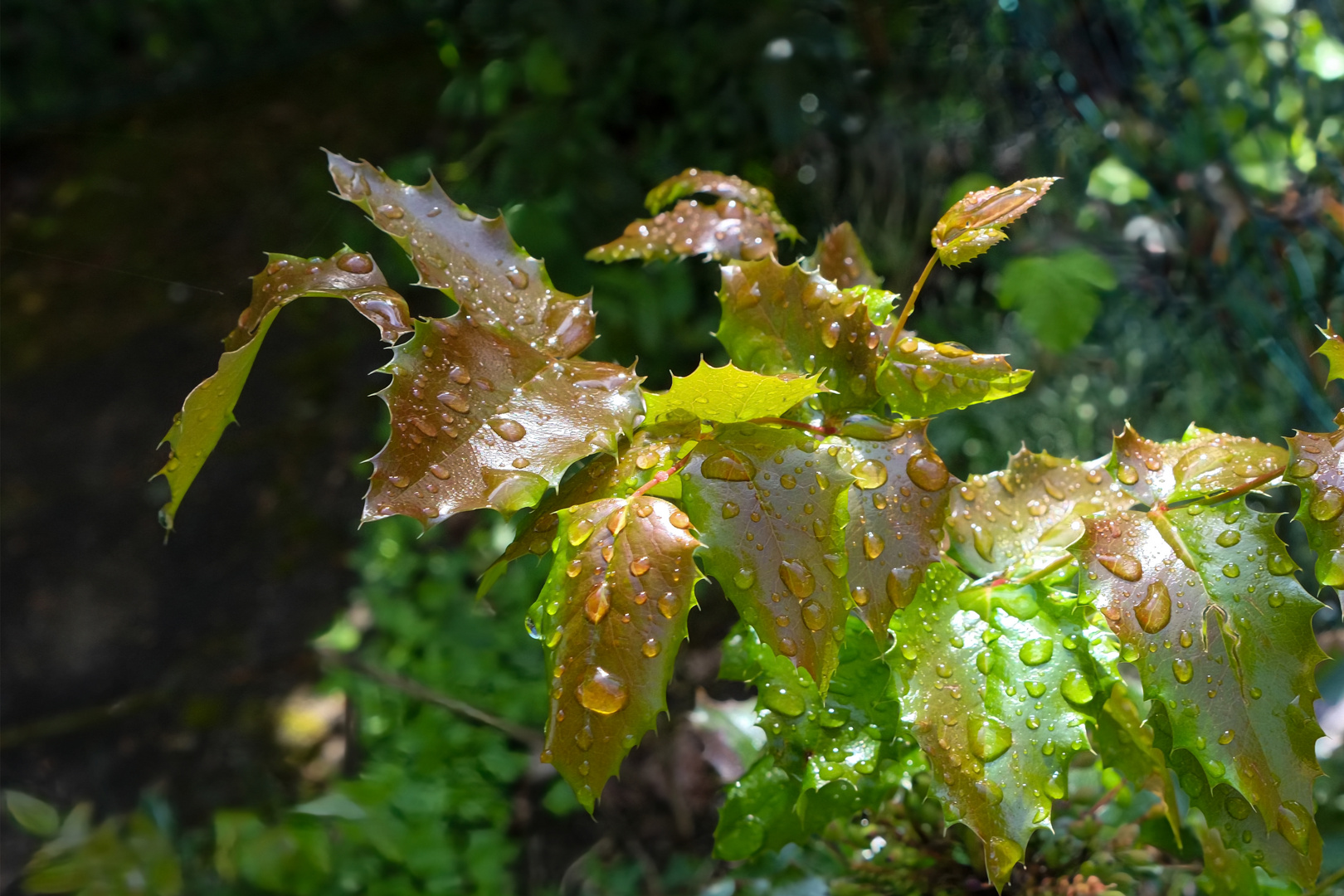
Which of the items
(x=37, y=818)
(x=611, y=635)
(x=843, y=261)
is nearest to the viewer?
(x=611, y=635)

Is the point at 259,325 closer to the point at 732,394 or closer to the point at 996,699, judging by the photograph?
A: the point at 732,394

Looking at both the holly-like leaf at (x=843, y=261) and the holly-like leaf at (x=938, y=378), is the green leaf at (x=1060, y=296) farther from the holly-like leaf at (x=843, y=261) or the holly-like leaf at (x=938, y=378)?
the holly-like leaf at (x=938, y=378)

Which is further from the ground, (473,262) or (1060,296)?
(473,262)

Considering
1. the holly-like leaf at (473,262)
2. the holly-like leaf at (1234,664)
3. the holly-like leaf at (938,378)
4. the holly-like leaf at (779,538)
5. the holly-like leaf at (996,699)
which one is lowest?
the holly-like leaf at (996,699)

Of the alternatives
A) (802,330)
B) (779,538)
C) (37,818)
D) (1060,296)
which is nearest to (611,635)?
(779,538)

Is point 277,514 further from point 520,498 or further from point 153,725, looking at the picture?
point 520,498

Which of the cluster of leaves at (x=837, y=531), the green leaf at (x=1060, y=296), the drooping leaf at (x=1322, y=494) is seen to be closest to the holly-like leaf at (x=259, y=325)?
the cluster of leaves at (x=837, y=531)
